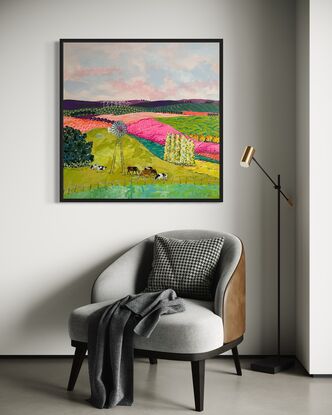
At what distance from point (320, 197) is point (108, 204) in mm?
1423

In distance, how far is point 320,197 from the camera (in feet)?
12.8

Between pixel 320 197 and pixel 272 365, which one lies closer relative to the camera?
pixel 320 197

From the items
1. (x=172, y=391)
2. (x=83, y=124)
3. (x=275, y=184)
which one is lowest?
(x=172, y=391)

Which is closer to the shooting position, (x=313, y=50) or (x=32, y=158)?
(x=313, y=50)

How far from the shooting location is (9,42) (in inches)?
171

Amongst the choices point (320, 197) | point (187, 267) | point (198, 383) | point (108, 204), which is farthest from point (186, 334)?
point (108, 204)

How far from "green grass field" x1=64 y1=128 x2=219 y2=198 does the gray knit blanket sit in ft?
3.59

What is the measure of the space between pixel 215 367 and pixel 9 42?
8.46ft

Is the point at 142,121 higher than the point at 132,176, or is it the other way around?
the point at 142,121

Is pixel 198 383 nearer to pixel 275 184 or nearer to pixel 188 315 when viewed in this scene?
pixel 188 315

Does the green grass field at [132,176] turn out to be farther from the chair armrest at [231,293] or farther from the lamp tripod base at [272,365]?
the lamp tripod base at [272,365]

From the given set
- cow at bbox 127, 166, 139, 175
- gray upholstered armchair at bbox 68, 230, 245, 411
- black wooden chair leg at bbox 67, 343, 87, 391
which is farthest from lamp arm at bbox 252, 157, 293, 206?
black wooden chair leg at bbox 67, 343, 87, 391

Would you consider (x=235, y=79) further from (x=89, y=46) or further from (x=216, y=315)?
(x=216, y=315)

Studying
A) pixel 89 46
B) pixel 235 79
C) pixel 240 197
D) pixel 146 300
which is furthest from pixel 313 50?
pixel 146 300
